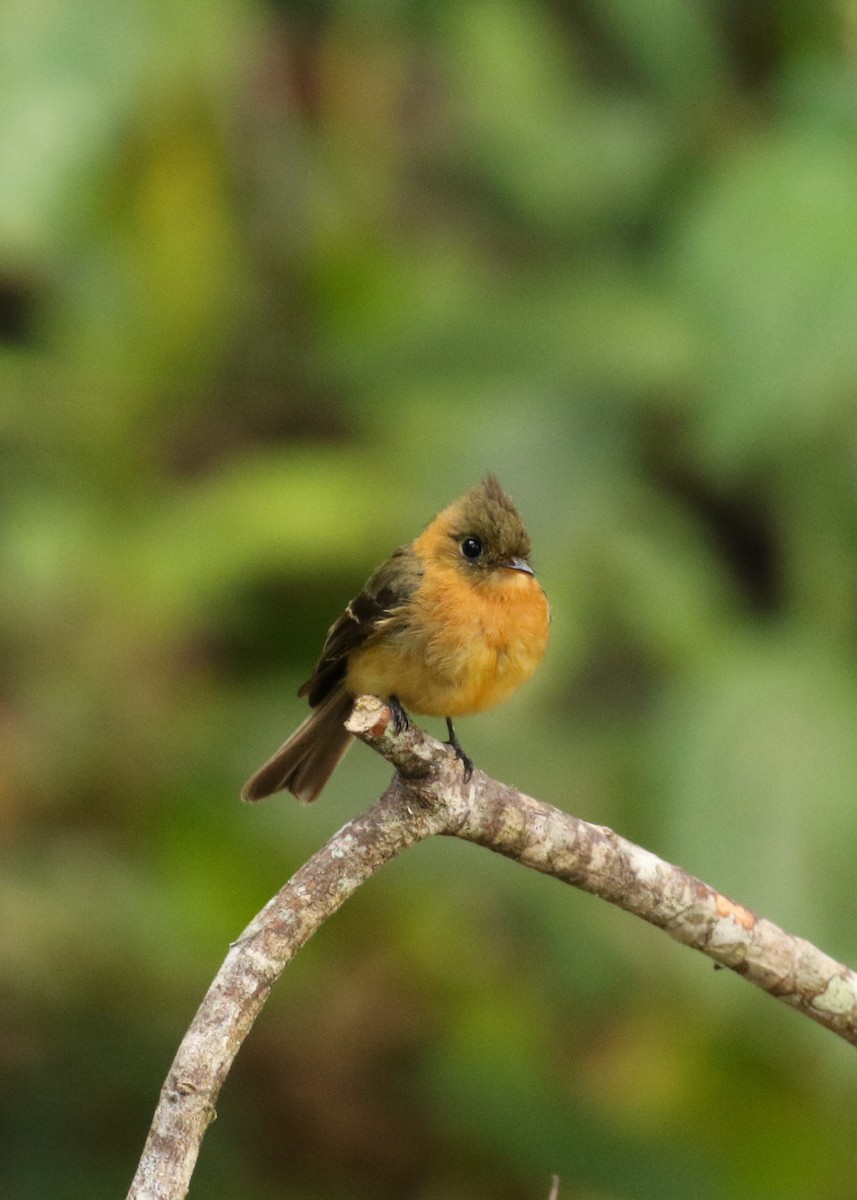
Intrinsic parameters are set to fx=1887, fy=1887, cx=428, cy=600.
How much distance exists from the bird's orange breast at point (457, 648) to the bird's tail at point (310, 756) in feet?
0.53

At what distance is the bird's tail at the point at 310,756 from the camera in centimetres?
409

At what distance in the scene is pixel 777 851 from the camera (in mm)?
4770

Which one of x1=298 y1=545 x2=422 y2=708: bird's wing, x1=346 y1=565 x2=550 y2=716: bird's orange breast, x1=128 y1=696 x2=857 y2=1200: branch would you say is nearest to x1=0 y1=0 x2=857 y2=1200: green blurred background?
x1=298 y1=545 x2=422 y2=708: bird's wing

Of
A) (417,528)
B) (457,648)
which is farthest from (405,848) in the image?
(417,528)

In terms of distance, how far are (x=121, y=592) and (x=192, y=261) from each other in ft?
4.52

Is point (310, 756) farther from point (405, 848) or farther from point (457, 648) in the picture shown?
point (405, 848)

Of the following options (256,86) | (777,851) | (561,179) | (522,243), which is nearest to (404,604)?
(777,851)

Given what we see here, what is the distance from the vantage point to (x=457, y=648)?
386 cm

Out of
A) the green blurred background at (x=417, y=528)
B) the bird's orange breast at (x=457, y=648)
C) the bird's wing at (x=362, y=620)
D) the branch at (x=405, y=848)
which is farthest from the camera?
the green blurred background at (x=417, y=528)

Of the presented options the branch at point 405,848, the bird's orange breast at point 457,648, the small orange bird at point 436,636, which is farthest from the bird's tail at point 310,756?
the branch at point 405,848

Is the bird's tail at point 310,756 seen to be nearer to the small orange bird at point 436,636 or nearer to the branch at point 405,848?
the small orange bird at point 436,636

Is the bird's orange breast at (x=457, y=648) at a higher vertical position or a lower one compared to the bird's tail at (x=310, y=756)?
higher

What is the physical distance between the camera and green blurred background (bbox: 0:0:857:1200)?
502cm

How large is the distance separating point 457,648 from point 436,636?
7cm
